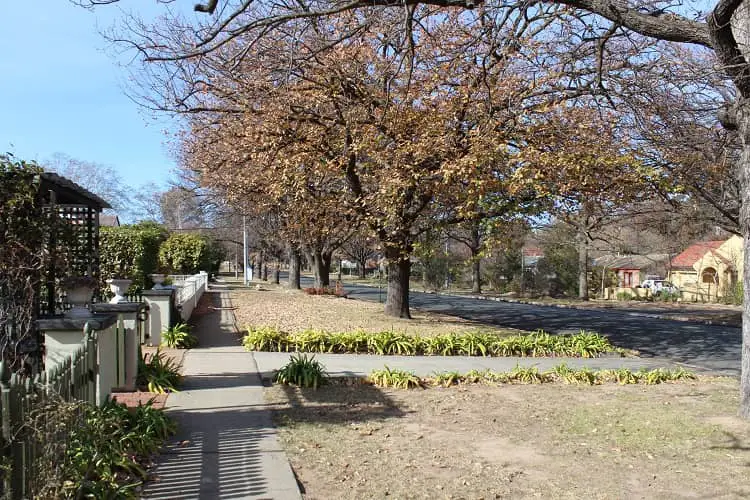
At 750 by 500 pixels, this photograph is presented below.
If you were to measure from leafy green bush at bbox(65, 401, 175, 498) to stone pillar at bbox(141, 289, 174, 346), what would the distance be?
20.6 ft

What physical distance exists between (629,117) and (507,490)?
503 inches

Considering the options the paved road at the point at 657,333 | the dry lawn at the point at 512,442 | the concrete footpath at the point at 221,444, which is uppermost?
the concrete footpath at the point at 221,444

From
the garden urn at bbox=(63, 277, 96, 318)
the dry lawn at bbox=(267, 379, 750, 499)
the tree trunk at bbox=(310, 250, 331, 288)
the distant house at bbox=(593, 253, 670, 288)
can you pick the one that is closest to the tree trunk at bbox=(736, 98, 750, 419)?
the dry lawn at bbox=(267, 379, 750, 499)

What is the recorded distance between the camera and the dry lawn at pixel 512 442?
17.7 feet

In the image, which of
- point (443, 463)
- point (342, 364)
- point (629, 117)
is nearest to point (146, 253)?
point (342, 364)

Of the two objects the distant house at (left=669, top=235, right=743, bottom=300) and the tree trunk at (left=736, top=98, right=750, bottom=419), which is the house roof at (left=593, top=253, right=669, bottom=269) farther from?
the tree trunk at (left=736, top=98, right=750, bottom=419)

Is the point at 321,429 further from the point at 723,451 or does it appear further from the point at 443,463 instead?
Result: the point at 723,451

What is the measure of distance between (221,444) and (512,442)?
3.03 m

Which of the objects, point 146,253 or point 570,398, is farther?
point 146,253

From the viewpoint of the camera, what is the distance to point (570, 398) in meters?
9.10

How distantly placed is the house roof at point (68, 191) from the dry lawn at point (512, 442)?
3731mm

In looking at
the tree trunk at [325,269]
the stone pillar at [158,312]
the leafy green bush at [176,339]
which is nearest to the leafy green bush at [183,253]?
the tree trunk at [325,269]

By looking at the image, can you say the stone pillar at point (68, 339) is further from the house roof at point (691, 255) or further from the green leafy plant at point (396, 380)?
the house roof at point (691, 255)

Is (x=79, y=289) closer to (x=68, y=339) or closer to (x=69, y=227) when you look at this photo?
(x=68, y=339)
